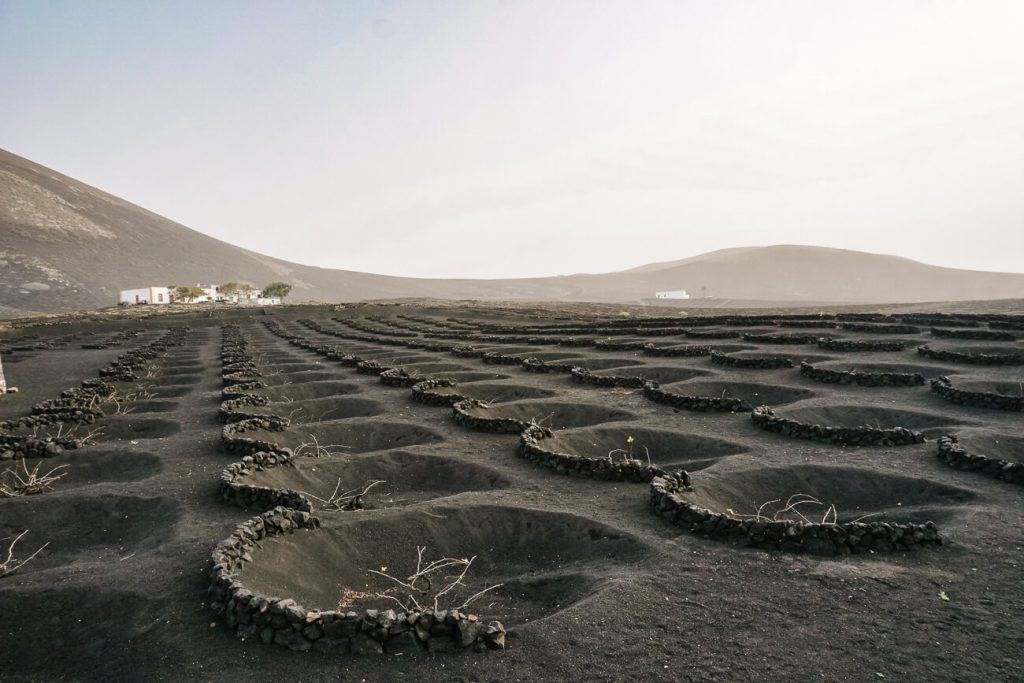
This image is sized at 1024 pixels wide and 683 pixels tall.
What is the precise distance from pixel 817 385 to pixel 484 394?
36.4 feet

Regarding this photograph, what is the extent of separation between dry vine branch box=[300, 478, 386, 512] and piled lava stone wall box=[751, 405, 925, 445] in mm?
9393

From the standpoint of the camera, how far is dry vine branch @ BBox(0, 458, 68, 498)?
1313cm

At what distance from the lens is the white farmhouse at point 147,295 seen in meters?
121

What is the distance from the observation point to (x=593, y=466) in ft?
43.0

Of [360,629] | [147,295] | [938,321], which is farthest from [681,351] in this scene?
[147,295]

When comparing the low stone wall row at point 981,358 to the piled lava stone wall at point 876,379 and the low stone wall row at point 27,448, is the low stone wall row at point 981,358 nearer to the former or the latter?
the piled lava stone wall at point 876,379

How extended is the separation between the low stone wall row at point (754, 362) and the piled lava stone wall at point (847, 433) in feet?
31.9

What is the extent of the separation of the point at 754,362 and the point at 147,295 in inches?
4987

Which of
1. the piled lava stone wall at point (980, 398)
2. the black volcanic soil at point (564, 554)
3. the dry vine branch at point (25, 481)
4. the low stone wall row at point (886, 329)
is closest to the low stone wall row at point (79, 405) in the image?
the black volcanic soil at point (564, 554)

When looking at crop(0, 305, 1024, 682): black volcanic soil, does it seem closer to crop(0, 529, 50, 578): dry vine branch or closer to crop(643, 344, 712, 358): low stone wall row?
crop(0, 529, 50, 578): dry vine branch

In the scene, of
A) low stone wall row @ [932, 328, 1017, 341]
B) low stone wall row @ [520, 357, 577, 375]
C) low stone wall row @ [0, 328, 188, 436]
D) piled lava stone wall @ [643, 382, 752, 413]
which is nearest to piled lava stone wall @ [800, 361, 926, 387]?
piled lava stone wall @ [643, 382, 752, 413]

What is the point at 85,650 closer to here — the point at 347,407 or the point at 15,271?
the point at 347,407

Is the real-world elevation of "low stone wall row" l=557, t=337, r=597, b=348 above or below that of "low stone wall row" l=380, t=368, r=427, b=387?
above

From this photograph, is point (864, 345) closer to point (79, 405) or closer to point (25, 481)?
point (25, 481)
